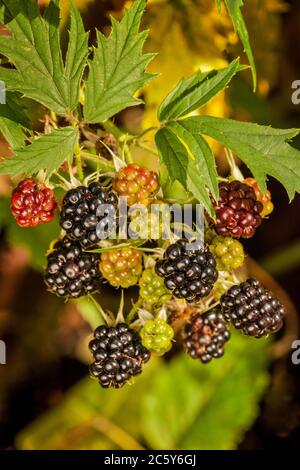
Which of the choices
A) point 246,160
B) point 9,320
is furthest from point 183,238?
point 9,320

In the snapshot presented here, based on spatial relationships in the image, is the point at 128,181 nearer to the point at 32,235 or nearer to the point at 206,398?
the point at 32,235

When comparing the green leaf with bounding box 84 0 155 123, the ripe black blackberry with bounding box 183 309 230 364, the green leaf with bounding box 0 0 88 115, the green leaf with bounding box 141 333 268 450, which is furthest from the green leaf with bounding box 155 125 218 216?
the green leaf with bounding box 141 333 268 450

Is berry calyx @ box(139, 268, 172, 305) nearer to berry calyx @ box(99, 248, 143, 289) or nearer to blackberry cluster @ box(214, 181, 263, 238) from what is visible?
berry calyx @ box(99, 248, 143, 289)

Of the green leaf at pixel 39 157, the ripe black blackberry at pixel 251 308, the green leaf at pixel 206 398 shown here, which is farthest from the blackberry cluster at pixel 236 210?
the green leaf at pixel 206 398

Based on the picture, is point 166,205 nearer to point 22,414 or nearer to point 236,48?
point 236,48

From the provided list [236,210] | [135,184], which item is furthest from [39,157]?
[236,210]
